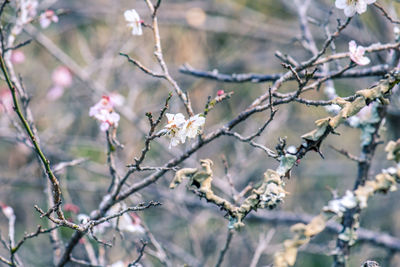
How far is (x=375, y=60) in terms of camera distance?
6.21 ft

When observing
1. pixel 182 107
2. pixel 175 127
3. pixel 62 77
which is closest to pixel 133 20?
pixel 175 127

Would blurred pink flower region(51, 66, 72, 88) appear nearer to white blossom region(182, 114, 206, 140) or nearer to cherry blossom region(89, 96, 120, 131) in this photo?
cherry blossom region(89, 96, 120, 131)

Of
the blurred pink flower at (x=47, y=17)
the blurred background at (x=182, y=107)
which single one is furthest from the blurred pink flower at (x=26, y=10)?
the blurred background at (x=182, y=107)

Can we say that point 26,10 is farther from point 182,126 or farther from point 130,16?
point 182,126

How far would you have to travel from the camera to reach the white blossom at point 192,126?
1164mm

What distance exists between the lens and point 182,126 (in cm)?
120

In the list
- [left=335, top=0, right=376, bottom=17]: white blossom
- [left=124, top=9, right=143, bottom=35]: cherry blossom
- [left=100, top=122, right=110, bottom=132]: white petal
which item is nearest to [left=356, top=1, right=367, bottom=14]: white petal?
[left=335, top=0, right=376, bottom=17]: white blossom

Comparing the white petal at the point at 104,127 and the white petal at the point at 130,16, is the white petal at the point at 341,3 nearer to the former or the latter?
the white petal at the point at 130,16

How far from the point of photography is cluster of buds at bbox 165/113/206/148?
3.84 ft

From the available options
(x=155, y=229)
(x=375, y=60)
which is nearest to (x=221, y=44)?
(x=155, y=229)

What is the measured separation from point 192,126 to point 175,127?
0.05m

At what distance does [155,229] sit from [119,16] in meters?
1.87

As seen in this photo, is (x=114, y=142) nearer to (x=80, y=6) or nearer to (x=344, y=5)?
(x=344, y=5)

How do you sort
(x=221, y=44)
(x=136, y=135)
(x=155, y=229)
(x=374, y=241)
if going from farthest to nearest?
(x=221, y=44) → (x=136, y=135) → (x=155, y=229) → (x=374, y=241)
